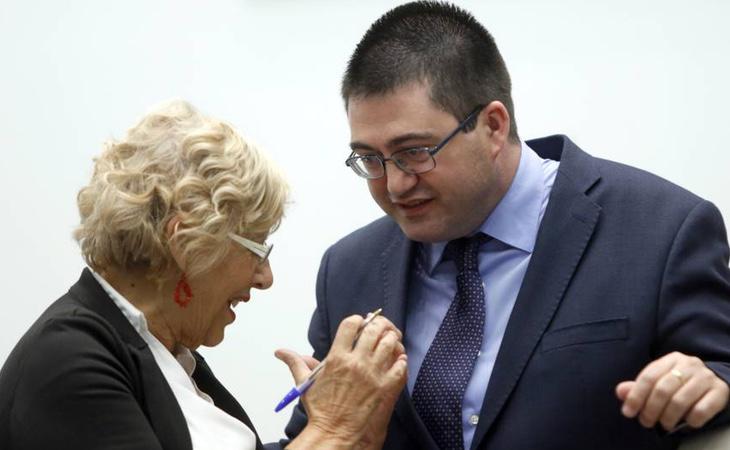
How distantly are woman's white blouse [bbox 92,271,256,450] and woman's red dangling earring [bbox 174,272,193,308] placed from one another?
7cm

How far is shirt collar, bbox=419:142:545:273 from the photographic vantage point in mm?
2076

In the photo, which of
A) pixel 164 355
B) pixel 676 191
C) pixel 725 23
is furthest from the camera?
pixel 725 23

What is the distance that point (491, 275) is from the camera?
208 centimetres

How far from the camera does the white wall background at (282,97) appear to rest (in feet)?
9.04

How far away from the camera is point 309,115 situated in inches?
119

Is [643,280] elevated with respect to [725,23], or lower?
lower

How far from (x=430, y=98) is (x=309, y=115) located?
1.02m

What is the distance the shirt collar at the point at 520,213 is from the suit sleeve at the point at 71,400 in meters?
0.69

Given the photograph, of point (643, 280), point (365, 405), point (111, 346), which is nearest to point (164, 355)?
point (111, 346)

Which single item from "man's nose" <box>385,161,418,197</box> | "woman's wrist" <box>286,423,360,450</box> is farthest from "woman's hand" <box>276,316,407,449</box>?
"man's nose" <box>385,161,418,197</box>

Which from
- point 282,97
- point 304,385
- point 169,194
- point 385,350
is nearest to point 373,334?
point 385,350

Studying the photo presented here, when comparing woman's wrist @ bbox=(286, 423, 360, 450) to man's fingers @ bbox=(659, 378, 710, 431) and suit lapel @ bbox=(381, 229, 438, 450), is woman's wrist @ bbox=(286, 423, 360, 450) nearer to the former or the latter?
suit lapel @ bbox=(381, 229, 438, 450)

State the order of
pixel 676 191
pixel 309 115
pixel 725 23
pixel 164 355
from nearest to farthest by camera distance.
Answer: pixel 164 355 → pixel 676 191 → pixel 725 23 → pixel 309 115

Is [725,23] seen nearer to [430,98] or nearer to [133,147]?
[430,98]
